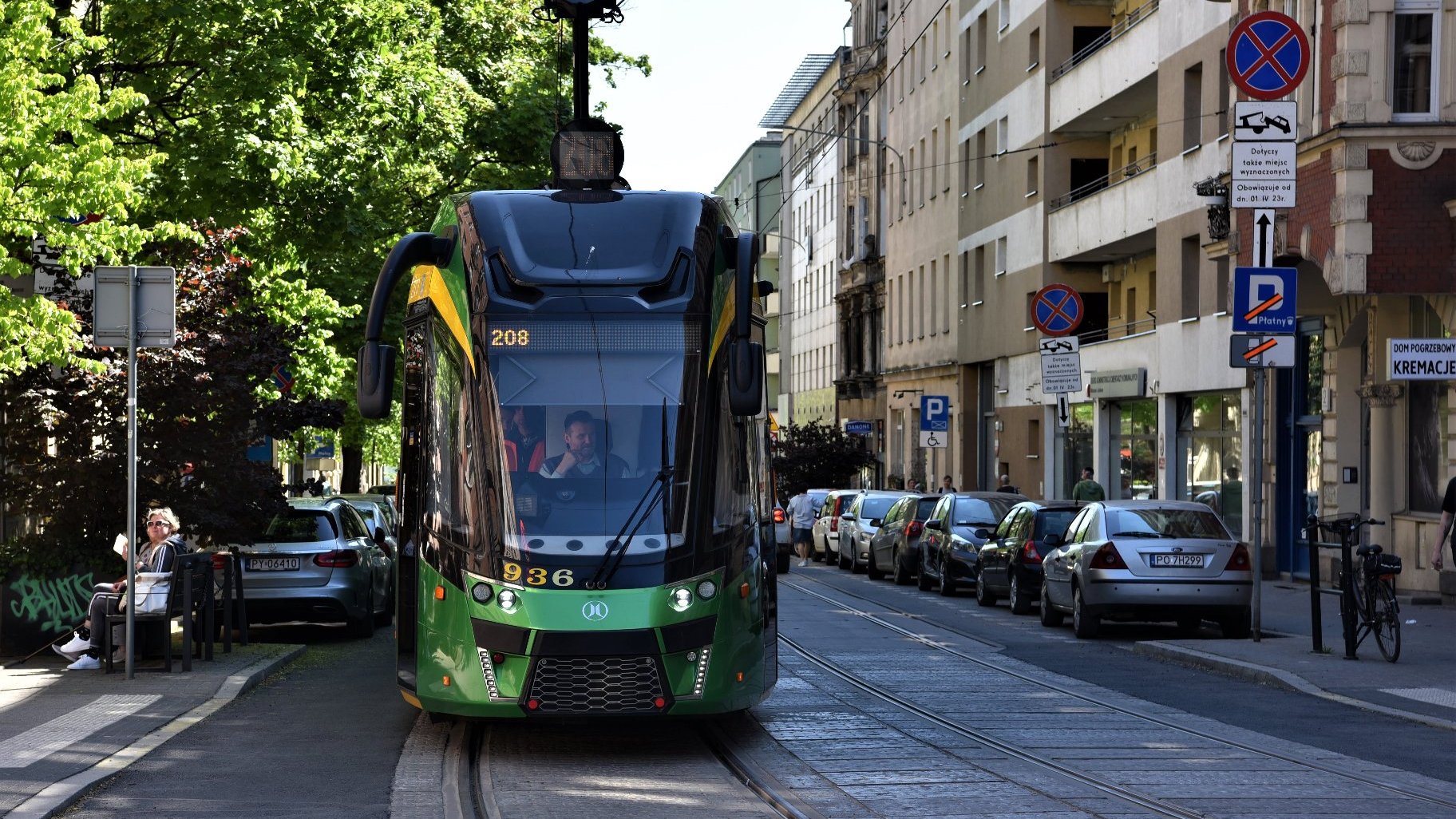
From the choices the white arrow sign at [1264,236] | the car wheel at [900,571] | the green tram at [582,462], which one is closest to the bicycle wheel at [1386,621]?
the white arrow sign at [1264,236]

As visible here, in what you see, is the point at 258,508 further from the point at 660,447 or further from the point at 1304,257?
the point at 1304,257

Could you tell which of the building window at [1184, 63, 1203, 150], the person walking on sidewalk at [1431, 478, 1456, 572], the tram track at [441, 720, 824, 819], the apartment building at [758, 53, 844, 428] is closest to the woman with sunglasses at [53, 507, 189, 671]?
the tram track at [441, 720, 824, 819]

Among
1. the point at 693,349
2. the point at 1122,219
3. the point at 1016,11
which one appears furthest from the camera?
the point at 1016,11

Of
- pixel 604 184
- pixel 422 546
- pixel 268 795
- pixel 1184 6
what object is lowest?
pixel 268 795

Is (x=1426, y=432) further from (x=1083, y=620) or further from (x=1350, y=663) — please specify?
(x=1350, y=663)

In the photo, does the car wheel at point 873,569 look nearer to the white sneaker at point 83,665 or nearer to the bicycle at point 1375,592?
the bicycle at point 1375,592

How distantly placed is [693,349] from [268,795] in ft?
11.6

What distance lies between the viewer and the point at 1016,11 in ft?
167

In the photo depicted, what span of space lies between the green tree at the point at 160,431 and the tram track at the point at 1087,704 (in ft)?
18.5

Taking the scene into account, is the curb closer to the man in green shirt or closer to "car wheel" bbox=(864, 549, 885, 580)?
the man in green shirt

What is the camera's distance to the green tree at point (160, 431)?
1856 cm

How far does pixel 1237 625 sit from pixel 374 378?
493 inches

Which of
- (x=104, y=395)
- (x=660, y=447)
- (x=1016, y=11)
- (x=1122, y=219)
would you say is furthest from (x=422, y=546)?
(x=1016, y=11)

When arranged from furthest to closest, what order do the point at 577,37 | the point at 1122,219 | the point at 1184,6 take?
the point at 1122,219 → the point at 1184,6 → the point at 577,37
